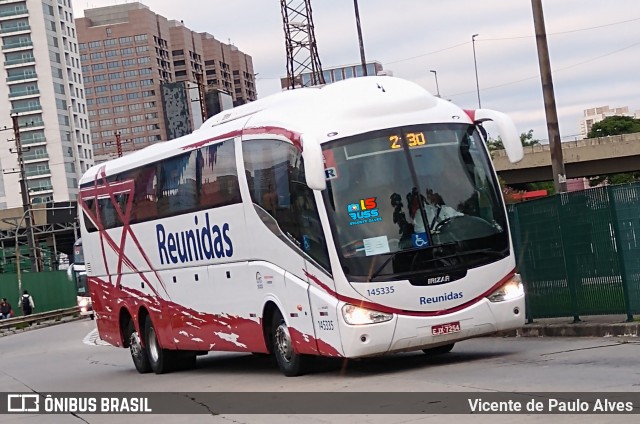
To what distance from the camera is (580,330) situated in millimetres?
16906

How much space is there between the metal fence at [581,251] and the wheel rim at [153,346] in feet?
20.7

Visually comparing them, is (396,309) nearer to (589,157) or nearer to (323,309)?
(323,309)

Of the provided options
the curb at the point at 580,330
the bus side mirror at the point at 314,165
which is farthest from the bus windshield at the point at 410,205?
the curb at the point at 580,330

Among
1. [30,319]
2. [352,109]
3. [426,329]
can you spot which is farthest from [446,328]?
[30,319]

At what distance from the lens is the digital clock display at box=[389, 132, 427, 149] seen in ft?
47.8

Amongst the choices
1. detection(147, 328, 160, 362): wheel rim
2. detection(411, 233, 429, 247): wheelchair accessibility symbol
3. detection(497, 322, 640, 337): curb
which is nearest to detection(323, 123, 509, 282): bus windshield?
detection(411, 233, 429, 247): wheelchair accessibility symbol

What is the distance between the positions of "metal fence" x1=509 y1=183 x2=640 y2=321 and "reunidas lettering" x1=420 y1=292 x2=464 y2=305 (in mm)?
3183

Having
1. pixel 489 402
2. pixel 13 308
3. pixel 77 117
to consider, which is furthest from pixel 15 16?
pixel 489 402

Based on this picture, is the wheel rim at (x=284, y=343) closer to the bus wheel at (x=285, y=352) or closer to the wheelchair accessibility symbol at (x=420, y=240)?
the bus wheel at (x=285, y=352)

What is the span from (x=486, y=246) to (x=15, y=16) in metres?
145

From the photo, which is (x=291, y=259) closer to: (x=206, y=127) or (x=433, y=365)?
(x=433, y=365)

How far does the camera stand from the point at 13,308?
236 feet

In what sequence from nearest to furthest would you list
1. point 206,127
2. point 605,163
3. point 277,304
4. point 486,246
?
point 486,246, point 277,304, point 206,127, point 605,163

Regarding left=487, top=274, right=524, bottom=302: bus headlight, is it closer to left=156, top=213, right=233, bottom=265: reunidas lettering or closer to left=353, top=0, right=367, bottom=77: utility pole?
left=156, top=213, right=233, bottom=265: reunidas lettering
